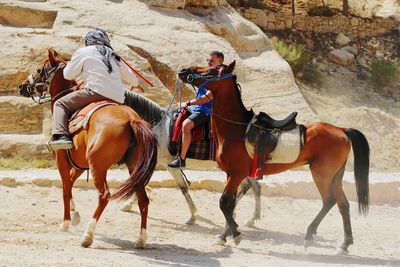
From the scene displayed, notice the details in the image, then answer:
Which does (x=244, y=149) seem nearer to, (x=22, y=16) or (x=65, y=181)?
(x=65, y=181)

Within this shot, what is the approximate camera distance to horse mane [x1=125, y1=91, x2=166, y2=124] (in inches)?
426

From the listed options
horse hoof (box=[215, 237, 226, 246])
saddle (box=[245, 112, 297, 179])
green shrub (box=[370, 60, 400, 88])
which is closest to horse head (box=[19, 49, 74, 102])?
saddle (box=[245, 112, 297, 179])

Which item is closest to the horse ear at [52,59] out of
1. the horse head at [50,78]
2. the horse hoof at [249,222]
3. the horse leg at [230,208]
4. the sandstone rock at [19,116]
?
the horse head at [50,78]

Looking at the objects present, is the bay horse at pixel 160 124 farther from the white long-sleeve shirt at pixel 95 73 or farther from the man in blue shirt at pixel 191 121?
the white long-sleeve shirt at pixel 95 73

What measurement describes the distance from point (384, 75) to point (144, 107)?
14.1m

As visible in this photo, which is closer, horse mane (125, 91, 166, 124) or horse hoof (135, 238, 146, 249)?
horse hoof (135, 238, 146, 249)

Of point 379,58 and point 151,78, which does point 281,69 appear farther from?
point 379,58

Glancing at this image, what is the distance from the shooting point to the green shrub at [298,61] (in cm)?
2259

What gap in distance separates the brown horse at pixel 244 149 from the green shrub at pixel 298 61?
42.4 ft

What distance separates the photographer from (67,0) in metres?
16.4

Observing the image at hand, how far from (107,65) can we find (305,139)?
2.62 meters

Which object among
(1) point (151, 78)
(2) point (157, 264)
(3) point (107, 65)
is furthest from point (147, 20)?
(2) point (157, 264)

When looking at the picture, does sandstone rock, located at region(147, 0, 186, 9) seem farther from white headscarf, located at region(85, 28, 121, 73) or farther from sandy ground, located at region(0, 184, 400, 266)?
white headscarf, located at region(85, 28, 121, 73)

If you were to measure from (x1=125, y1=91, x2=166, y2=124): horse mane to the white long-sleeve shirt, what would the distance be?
118 cm
